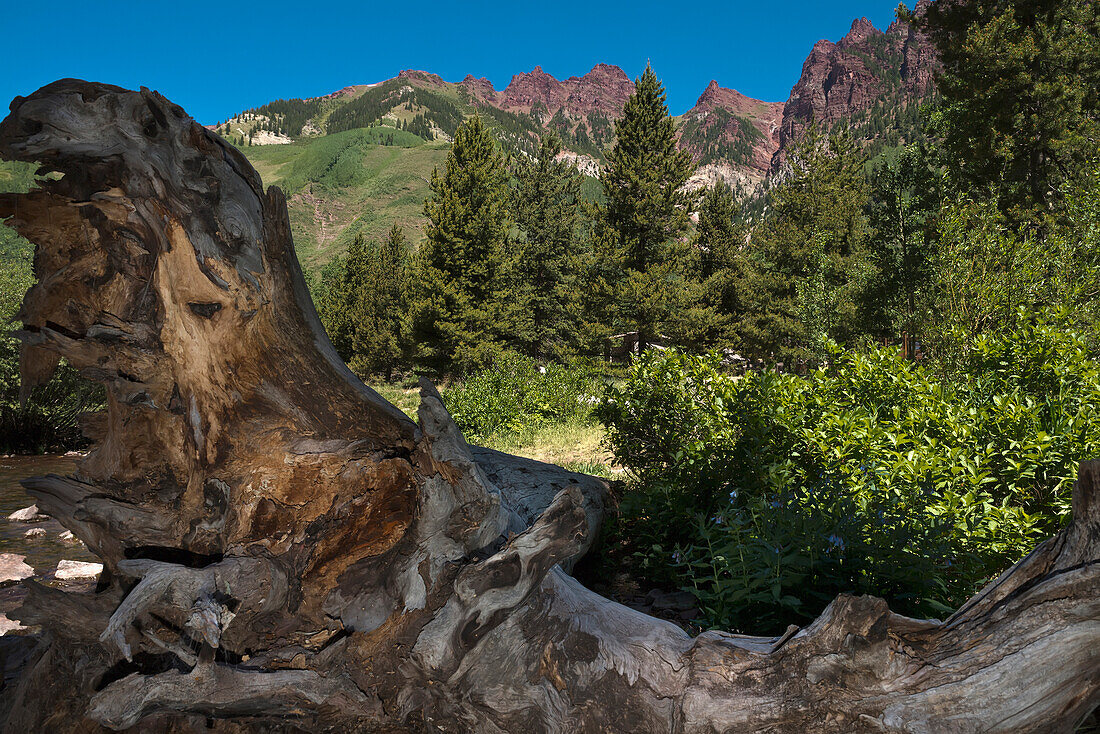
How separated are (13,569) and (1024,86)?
2082cm

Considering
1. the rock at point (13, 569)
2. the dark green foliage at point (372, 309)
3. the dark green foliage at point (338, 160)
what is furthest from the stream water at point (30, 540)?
the dark green foliage at point (338, 160)

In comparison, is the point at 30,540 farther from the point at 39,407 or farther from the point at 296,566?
the point at 296,566

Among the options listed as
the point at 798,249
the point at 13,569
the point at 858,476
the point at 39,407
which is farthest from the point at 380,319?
the point at 858,476

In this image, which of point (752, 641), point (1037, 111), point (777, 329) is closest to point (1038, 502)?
point (752, 641)

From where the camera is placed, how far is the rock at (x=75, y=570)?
6.01m

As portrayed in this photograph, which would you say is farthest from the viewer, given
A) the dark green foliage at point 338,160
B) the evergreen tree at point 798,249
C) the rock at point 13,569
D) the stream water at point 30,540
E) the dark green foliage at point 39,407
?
the dark green foliage at point 338,160

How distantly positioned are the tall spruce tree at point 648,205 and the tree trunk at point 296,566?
880 inches

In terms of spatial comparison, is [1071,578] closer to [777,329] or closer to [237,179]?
[237,179]

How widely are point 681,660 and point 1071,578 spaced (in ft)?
3.95

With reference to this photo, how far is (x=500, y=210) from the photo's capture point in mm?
26328

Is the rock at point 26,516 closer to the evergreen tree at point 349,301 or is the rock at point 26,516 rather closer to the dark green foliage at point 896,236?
the dark green foliage at point 896,236

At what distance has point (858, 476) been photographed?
147 inches

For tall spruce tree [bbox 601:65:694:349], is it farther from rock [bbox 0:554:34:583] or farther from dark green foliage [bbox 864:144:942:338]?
rock [bbox 0:554:34:583]

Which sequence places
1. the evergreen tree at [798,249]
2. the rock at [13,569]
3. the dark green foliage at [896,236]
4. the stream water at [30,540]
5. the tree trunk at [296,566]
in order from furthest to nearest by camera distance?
1. the evergreen tree at [798,249]
2. the dark green foliage at [896,236]
3. the stream water at [30,540]
4. the rock at [13,569]
5. the tree trunk at [296,566]
